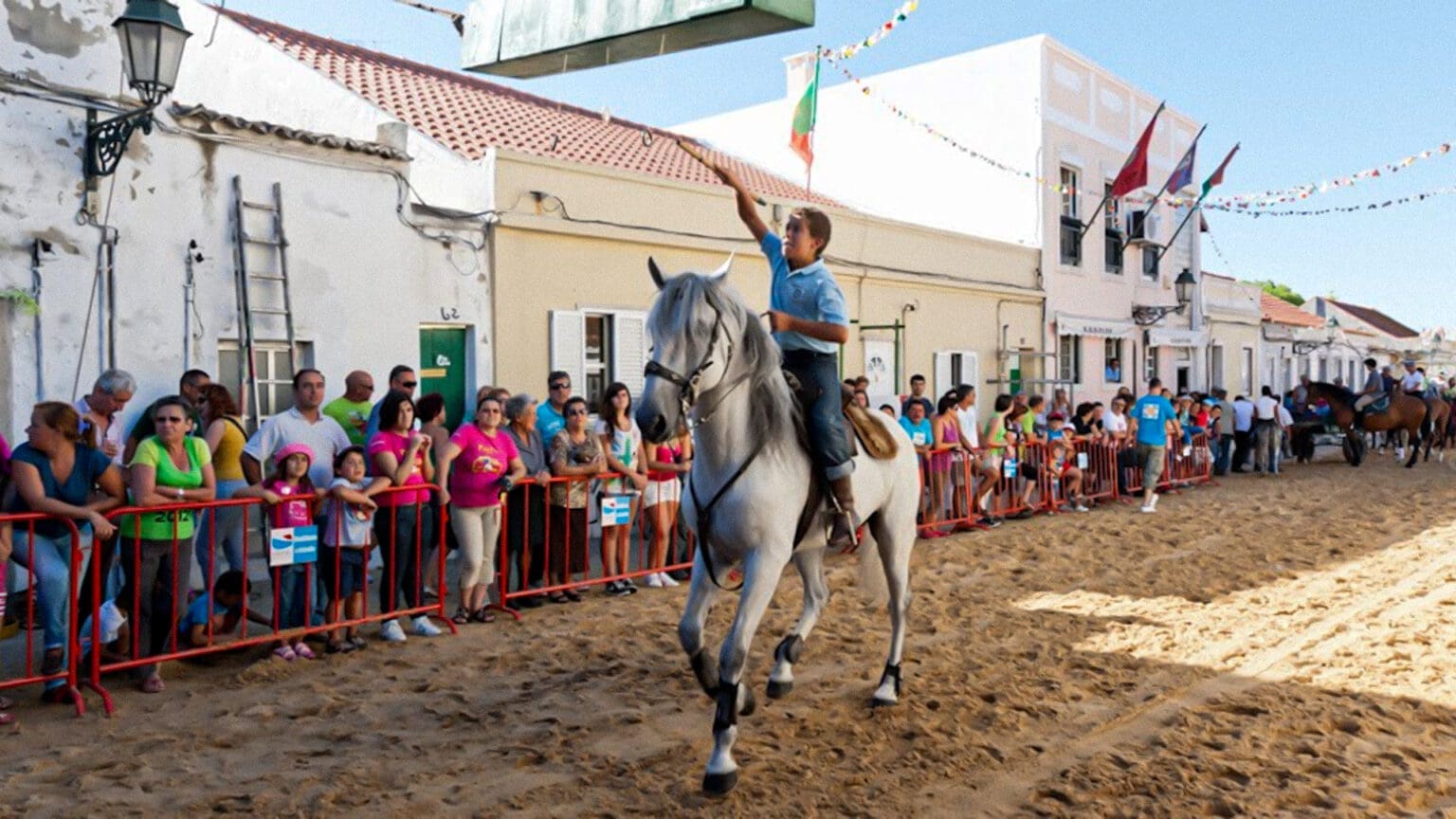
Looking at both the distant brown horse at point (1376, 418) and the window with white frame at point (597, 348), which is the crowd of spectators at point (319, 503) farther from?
the distant brown horse at point (1376, 418)

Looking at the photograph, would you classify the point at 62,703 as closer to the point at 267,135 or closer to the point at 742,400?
the point at 742,400

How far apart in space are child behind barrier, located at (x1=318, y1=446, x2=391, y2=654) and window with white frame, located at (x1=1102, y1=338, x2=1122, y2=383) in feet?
61.8

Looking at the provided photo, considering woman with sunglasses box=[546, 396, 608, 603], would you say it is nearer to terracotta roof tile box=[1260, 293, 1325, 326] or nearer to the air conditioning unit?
the air conditioning unit

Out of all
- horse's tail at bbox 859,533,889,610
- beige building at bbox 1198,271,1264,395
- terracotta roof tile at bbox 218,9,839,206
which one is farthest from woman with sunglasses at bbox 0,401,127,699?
beige building at bbox 1198,271,1264,395

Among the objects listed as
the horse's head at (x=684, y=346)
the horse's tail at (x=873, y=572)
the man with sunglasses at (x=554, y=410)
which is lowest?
the horse's tail at (x=873, y=572)

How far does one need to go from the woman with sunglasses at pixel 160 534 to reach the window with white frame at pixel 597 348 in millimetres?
6042

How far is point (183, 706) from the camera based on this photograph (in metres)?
5.55

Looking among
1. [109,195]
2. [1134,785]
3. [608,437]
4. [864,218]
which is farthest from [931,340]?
[1134,785]

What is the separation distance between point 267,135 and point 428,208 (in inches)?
67.7

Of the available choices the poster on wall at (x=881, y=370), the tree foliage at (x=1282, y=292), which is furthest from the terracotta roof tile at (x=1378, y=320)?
the poster on wall at (x=881, y=370)

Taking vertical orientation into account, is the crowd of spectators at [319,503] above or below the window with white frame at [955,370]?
below

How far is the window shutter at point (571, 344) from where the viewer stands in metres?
12.1

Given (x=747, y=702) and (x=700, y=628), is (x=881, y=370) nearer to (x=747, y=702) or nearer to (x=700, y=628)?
(x=747, y=702)

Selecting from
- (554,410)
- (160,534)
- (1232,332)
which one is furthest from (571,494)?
(1232,332)
